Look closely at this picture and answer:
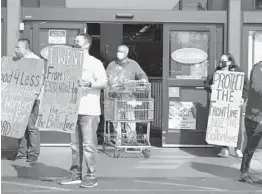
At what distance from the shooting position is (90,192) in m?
6.51

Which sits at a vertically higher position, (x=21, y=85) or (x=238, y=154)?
(x=21, y=85)

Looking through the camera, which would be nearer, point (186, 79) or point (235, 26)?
point (235, 26)

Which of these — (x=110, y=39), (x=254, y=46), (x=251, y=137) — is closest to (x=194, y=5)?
(x=254, y=46)

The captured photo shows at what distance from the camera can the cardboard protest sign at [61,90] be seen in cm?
675

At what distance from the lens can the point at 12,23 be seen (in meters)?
9.40

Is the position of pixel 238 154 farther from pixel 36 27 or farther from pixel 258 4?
pixel 36 27

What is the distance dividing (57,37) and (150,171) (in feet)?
10.5

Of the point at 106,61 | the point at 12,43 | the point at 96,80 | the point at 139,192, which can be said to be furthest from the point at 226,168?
the point at 106,61

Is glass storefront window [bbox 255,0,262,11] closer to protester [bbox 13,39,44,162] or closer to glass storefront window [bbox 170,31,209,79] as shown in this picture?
glass storefront window [bbox 170,31,209,79]

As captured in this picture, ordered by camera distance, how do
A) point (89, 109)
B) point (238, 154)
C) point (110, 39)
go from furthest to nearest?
point (110, 39) → point (238, 154) → point (89, 109)

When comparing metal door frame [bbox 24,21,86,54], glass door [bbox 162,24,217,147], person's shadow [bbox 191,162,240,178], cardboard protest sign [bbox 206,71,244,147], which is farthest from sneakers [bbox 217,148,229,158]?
metal door frame [bbox 24,21,86,54]

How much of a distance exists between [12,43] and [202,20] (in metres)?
3.32

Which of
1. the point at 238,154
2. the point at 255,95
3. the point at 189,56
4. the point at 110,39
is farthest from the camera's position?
the point at 110,39

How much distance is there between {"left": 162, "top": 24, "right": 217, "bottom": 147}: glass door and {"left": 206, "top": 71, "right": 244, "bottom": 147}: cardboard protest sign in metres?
1.07
